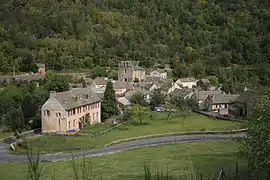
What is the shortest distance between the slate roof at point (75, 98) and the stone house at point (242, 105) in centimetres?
1935

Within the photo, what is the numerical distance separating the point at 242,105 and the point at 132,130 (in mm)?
18769

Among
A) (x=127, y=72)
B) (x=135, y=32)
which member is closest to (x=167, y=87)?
(x=127, y=72)

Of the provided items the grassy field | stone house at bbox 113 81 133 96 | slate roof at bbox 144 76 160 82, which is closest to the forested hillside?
slate roof at bbox 144 76 160 82

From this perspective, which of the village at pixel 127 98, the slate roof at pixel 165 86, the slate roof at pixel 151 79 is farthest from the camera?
the slate roof at pixel 151 79

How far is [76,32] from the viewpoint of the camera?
4582 inches

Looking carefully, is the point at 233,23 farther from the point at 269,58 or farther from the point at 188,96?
the point at 188,96

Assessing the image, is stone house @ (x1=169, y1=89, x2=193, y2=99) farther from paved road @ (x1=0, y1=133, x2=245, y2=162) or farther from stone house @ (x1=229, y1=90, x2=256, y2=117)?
paved road @ (x1=0, y1=133, x2=245, y2=162)

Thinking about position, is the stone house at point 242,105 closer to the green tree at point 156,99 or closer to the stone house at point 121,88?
the green tree at point 156,99

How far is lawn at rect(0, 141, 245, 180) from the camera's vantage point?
24594mm

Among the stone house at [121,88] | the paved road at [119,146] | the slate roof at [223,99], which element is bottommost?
the paved road at [119,146]

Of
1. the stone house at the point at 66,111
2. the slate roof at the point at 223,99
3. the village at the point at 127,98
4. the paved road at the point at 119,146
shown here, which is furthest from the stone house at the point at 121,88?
the paved road at the point at 119,146

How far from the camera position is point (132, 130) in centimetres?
4741

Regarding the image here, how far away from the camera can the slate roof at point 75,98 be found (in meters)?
47.2

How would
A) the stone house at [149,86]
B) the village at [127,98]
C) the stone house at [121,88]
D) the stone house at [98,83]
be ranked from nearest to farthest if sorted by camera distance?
the village at [127,98] → the stone house at [121,88] → the stone house at [149,86] → the stone house at [98,83]
